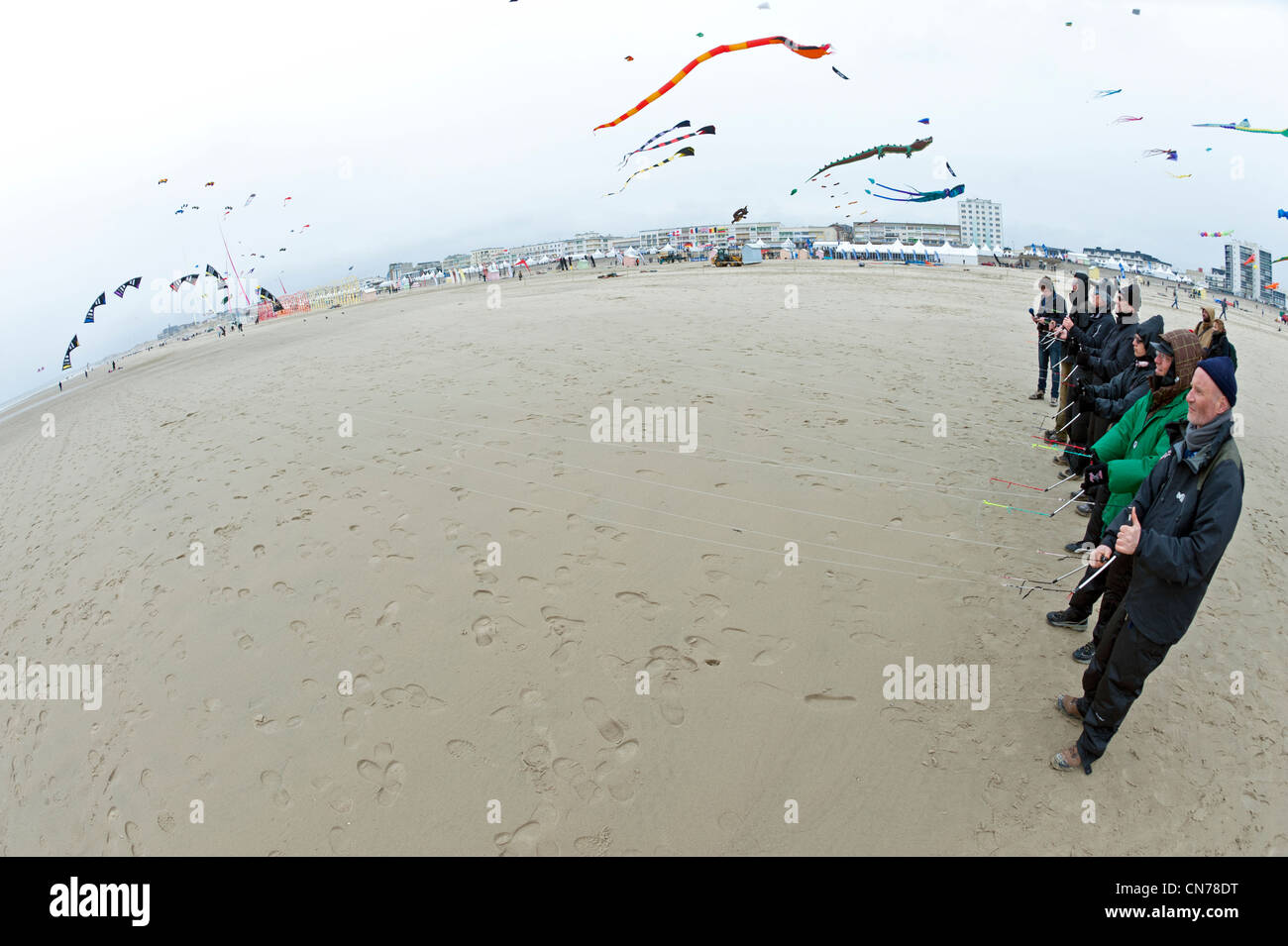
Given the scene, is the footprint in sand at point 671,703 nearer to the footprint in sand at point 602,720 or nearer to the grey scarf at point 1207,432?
the footprint in sand at point 602,720

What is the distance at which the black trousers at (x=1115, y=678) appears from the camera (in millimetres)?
2725

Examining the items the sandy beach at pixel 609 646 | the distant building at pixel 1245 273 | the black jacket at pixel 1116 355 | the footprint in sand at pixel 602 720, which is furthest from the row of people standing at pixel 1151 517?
the distant building at pixel 1245 273

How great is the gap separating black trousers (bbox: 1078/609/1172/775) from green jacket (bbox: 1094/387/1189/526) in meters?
1.09

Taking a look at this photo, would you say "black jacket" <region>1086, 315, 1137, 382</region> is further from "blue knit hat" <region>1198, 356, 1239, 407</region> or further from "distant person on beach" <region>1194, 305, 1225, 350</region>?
"blue knit hat" <region>1198, 356, 1239, 407</region>

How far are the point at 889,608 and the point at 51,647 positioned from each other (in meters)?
7.21

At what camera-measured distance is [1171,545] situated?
248 centimetres

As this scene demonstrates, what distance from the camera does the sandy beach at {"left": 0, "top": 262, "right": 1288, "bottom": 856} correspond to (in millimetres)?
2988

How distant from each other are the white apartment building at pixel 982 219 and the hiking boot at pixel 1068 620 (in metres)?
172

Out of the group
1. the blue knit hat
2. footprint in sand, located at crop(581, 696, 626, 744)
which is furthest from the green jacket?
footprint in sand, located at crop(581, 696, 626, 744)

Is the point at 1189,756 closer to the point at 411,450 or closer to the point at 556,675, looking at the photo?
the point at 556,675

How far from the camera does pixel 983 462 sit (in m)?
6.61
